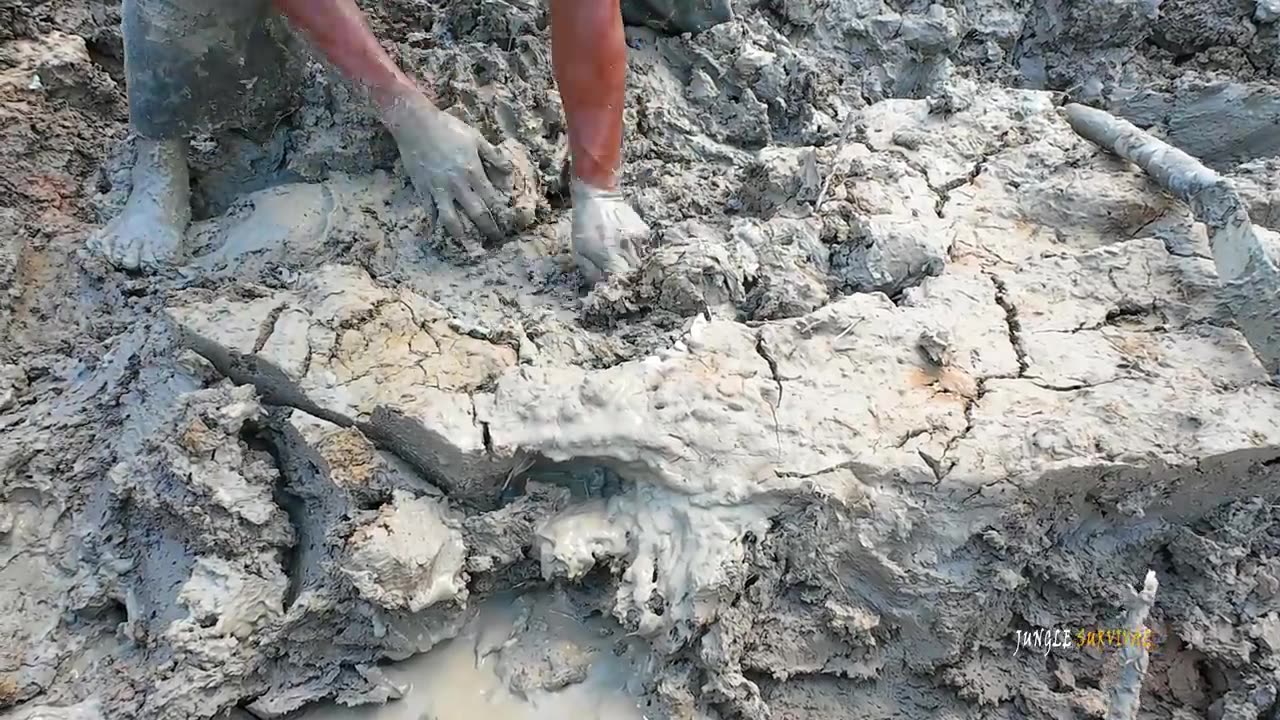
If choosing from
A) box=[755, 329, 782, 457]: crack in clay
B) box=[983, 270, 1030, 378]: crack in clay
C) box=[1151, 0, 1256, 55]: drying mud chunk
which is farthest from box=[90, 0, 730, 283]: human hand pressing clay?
box=[1151, 0, 1256, 55]: drying mud chunk

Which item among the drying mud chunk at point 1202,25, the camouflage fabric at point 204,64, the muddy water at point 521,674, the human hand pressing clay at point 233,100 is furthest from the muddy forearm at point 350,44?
the drying mud chunk at point 1202,25

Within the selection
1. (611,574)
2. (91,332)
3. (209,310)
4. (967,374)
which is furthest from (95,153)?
(967,374)

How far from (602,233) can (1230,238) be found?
1046mm

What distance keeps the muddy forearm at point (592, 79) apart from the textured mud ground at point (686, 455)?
6.8 inches

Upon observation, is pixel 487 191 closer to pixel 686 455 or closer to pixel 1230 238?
pixel 686 455

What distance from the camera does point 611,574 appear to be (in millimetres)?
1271

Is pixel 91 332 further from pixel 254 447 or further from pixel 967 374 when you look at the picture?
pixel 967 374

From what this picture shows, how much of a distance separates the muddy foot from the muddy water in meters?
1.03

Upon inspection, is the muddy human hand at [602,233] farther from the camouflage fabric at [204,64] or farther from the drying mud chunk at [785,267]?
the camouflage fabric at [204,64]

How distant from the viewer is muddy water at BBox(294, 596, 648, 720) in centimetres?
123

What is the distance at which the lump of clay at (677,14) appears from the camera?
2.10 meters

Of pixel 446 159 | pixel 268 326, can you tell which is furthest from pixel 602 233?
pixel 268 326

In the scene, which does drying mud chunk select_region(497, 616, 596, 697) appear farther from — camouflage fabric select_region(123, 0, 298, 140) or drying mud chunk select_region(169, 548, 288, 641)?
camouflage fabric select_region(123, 0, 298, 140)

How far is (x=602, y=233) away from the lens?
5.35 feet
